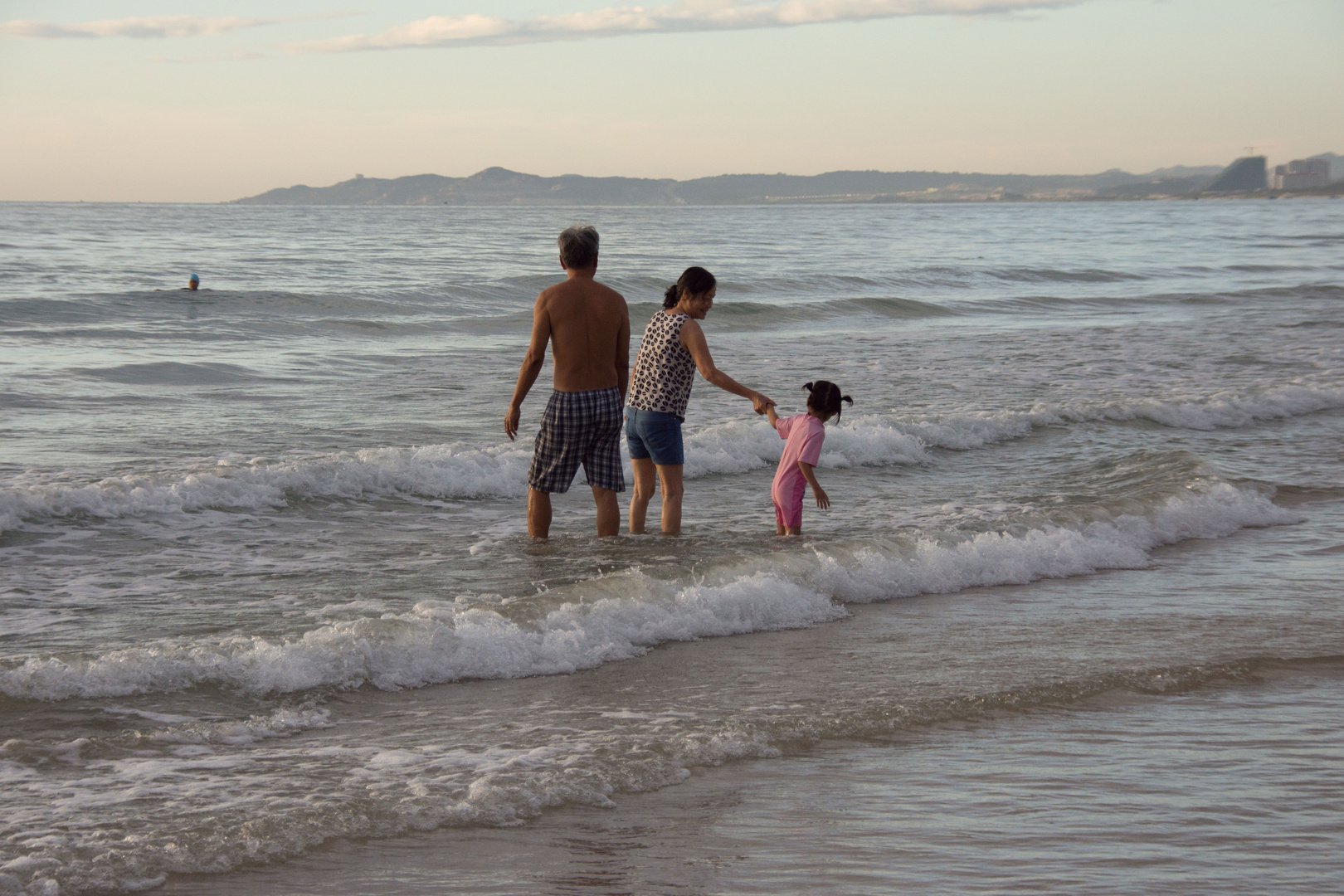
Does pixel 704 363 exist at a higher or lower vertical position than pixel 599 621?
higher

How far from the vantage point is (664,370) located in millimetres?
5977

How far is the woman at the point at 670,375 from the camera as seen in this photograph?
588 cm

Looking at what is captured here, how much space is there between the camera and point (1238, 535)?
7.03m

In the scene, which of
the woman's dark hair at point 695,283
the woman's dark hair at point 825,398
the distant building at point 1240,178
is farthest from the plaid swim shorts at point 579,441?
the distant building at point 1240,178

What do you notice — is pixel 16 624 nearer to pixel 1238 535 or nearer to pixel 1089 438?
pixel 1238 535

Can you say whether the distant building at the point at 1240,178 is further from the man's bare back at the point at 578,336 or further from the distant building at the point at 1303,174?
the man's bare back at the point at 578,336

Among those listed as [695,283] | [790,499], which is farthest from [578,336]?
[790,499]

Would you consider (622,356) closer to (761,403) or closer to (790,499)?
(761,403)

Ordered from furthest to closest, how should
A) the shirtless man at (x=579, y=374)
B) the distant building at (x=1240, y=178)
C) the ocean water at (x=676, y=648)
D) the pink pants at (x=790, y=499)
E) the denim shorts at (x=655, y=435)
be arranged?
the distant building at (x=1240, y=178) < the pink pants at (x=790, y=499) < the denim shorts at (x=655, y=435) < the shirtless man at (x=579, y=374) < the ocean water at (x=676, y=648)

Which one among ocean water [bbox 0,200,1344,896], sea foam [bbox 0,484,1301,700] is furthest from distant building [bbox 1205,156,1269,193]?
sea foam [bbox 0,484,1301,700]

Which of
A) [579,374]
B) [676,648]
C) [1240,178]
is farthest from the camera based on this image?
[1240,178]

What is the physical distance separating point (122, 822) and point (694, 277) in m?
3.81

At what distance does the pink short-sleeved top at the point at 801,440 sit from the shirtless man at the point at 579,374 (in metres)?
0.94

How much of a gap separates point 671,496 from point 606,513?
39 cm
